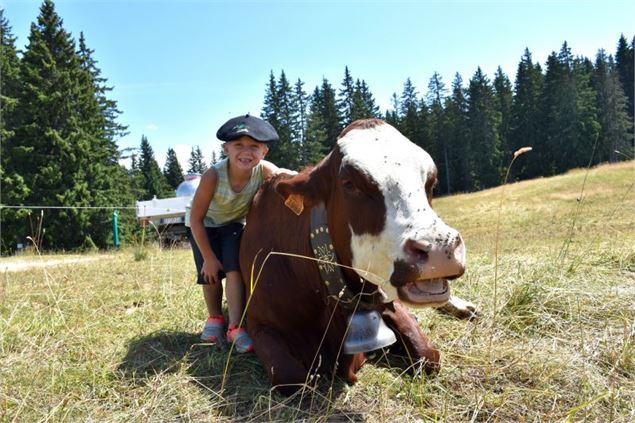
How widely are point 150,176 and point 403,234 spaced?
261 feet

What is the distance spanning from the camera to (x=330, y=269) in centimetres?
261

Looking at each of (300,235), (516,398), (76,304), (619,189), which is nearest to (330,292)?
(300,235)

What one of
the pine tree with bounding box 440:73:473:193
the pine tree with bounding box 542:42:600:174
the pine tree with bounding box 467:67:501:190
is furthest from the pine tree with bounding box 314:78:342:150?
the pine tree with bounding box 542:42:600:174

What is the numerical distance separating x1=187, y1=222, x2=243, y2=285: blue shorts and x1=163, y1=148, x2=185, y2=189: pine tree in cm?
8704

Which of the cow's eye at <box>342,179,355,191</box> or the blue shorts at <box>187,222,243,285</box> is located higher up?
the cow's eye at <box>342,179,355,191</box>

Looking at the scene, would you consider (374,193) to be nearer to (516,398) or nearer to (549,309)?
(516,398)

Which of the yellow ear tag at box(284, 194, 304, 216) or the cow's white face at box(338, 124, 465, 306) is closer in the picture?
the cow's white face at box(338, 124, 465, 306)

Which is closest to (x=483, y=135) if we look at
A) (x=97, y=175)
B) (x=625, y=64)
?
(x=625, y=64)

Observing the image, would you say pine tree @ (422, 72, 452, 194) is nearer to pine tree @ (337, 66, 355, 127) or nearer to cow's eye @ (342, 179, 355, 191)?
pine tree @ (337, 66, 355, 127)

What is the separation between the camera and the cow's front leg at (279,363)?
259 centimetres

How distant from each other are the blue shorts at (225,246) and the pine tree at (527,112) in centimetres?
6051

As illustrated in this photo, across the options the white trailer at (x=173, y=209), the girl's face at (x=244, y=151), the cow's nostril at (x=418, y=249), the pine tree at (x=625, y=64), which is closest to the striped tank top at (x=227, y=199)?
the girl's face at (x=244, y=151)

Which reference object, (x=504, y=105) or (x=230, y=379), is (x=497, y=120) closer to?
(x=504, y=105)

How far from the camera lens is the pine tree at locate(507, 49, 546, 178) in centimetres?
6012
